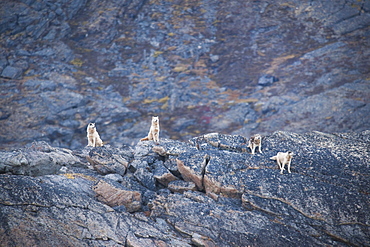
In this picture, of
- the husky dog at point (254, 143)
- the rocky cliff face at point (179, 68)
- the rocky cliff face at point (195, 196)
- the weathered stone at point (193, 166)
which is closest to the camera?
the rocky cliff face at point (195, 196)

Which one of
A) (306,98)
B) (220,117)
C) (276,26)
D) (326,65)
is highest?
(276,26)

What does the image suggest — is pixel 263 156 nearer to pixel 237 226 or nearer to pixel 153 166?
pixel 237 226

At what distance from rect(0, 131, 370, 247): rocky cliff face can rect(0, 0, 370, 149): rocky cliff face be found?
35.8m

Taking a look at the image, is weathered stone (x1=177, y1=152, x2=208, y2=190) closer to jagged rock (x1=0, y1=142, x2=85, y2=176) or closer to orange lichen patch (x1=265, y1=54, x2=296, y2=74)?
jagged rock (x1=0, y1=142, x2=85, y2=176)

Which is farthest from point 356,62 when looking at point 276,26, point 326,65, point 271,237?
point 271,237

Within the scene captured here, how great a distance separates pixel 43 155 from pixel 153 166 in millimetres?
6137

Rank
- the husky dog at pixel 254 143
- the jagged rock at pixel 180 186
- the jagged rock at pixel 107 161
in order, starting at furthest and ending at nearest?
the jagged rock at pixel 107 161
the husky dog at pixel 254 143
the jagged rock at pixel 180 186

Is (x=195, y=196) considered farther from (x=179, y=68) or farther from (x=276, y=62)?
(x=276, y=62)

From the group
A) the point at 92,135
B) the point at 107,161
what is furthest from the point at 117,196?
the point at 92,135

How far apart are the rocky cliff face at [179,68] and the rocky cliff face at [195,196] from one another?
117 feet

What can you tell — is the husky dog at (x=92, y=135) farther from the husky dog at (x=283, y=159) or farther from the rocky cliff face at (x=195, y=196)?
the husky dog at (x=283, y=159)

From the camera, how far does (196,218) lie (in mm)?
14680

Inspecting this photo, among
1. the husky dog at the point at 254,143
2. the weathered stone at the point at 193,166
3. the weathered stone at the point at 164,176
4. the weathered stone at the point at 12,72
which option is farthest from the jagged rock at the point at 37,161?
the weathered stone at the point at 12,72

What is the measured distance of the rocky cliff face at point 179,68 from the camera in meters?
55.2
